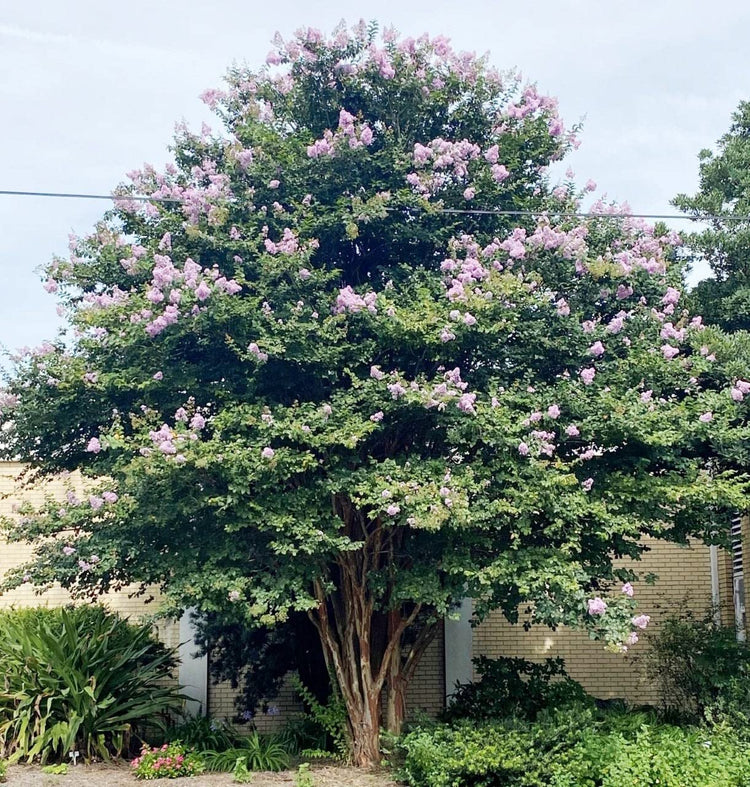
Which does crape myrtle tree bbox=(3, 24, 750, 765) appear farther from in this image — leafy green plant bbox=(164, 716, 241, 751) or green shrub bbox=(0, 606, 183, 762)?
leafy green plant bbox=(164, 716, 241, 751)

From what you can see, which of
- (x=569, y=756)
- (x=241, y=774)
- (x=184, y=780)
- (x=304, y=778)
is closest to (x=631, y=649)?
(x=569, y=756)

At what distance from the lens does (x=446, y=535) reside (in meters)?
8.67

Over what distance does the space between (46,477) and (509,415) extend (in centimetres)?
558

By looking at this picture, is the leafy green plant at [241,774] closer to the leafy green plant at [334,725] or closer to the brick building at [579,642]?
the leafy green plant at [334,725]

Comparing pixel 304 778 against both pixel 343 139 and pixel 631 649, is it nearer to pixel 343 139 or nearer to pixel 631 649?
pixel 631 649

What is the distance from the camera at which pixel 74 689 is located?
9758mm

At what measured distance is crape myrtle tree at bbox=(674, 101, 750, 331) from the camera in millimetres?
10086

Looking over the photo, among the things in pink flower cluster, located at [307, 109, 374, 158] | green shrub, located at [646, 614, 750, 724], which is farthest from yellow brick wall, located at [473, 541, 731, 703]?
pink flower cluster, located at [307, 109, 374, 158]

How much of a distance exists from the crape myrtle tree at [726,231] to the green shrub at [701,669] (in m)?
3.46

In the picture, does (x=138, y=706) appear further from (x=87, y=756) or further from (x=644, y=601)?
(x=644, y=601)

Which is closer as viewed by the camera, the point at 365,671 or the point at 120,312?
the point at 120,312

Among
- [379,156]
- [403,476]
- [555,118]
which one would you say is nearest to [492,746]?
[403,476]

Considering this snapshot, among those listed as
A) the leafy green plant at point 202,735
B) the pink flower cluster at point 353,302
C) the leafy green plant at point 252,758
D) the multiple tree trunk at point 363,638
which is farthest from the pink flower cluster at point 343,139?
the leafy green plant at point 202,735

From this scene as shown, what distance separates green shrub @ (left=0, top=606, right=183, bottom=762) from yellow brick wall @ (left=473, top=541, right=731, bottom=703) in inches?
174
